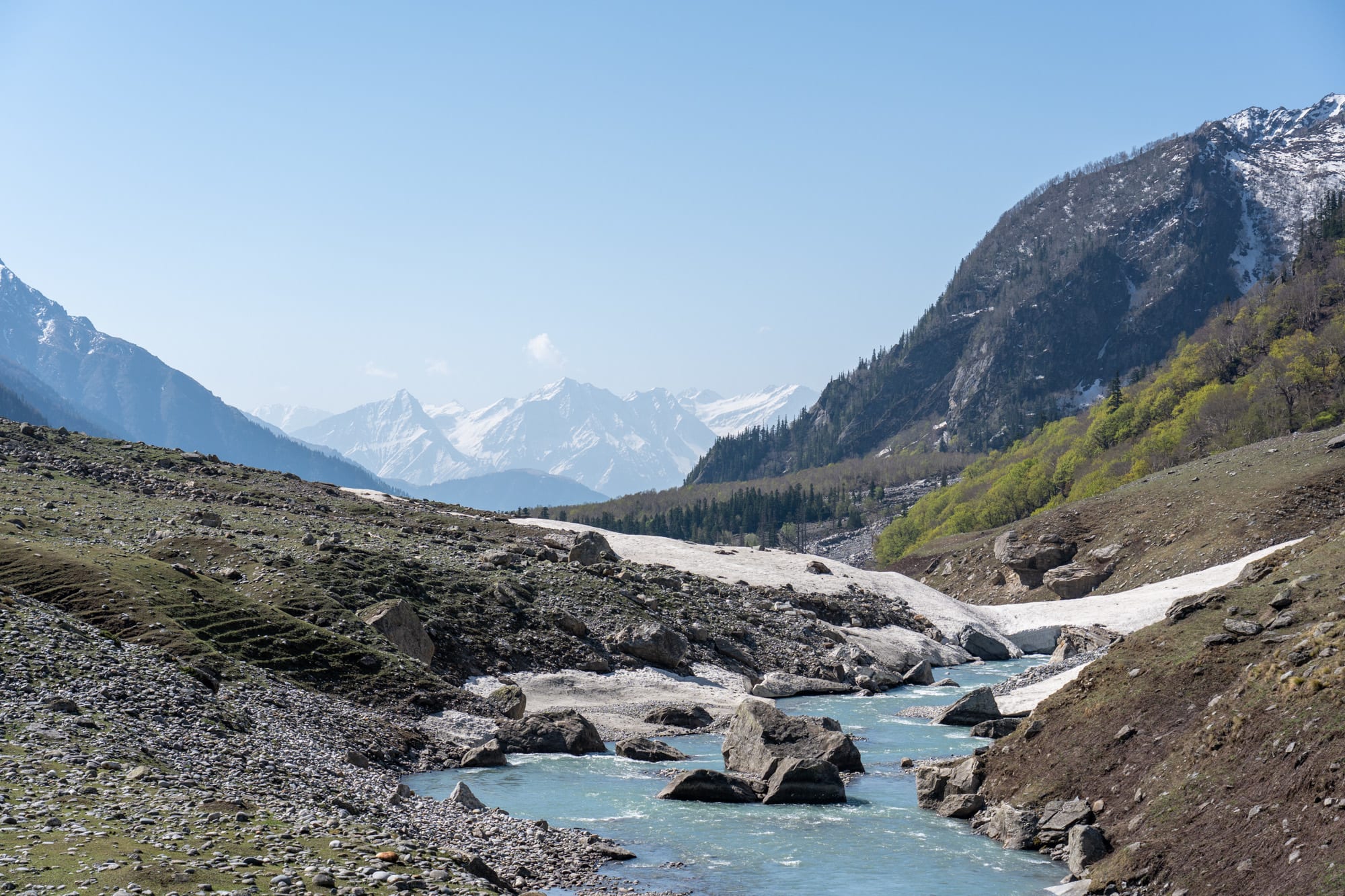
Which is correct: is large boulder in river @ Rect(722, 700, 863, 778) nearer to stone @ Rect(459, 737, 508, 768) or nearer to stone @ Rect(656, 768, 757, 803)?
stone @ Rect(656, 768, 757, 803)

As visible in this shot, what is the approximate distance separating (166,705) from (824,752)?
2241 centimetres

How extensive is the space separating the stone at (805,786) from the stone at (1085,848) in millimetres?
9840

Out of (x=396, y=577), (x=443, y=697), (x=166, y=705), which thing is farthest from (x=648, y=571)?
(x=166, y=705)

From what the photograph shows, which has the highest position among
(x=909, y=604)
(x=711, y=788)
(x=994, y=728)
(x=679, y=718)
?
(x=711, y=788)

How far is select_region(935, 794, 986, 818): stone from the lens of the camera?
2900cm

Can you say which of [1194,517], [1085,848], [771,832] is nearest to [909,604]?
[1194,517]

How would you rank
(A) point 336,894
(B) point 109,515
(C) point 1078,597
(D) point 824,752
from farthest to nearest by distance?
(C) point 1078,597
(B) point 109,515
(D) point 824,752
(A) point 336,894

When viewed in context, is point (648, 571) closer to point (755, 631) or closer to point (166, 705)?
point (755, 631)

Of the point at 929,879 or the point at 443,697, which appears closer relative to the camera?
the point at 929,879

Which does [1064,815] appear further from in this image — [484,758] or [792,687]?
[792,687]

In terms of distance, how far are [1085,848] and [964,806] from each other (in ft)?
20.8

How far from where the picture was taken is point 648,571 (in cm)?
8388

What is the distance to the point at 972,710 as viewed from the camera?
47.3 m

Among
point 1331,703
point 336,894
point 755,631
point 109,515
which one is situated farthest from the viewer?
point 755,631
